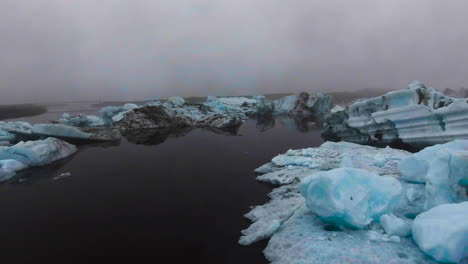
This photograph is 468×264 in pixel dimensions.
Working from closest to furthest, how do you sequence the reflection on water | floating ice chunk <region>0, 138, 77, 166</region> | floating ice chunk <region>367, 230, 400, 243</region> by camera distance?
floating ice chunk <region>367, 230, 400, 243</region> → floating ice chunk <region>0, 138, 77, 166</region> → the reflection on water

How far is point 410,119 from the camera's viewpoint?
33.0 feet

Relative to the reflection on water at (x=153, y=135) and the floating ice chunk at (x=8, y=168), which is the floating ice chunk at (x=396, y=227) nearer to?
the floating ice chunk at (x=8, y=168)

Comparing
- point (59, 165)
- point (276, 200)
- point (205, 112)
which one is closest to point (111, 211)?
point (276, 200)

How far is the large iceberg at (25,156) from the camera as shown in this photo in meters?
8.10

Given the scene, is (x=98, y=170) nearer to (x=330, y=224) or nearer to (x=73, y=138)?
(x=73, y=138)

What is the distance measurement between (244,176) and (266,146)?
5.20 m

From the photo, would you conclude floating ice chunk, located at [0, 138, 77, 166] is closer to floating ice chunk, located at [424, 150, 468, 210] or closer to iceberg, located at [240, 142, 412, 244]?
iceberg, located at [240, 142, 412, 244]

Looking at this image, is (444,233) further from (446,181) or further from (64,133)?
(64,133)

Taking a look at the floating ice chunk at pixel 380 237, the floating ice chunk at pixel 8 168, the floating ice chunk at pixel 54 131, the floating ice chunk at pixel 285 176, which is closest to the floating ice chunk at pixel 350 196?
the floating ice chunk at pixel 380 237

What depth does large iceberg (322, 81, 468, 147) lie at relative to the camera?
8617 millimetres

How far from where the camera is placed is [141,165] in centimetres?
970

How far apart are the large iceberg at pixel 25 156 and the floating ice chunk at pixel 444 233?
34.9ft

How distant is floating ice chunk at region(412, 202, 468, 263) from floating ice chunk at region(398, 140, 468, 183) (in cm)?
223

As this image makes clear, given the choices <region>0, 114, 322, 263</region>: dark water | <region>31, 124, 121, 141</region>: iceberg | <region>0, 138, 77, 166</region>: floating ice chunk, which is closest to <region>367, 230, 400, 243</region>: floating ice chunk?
<region>0, 114, 322, 263</region>: dark water
